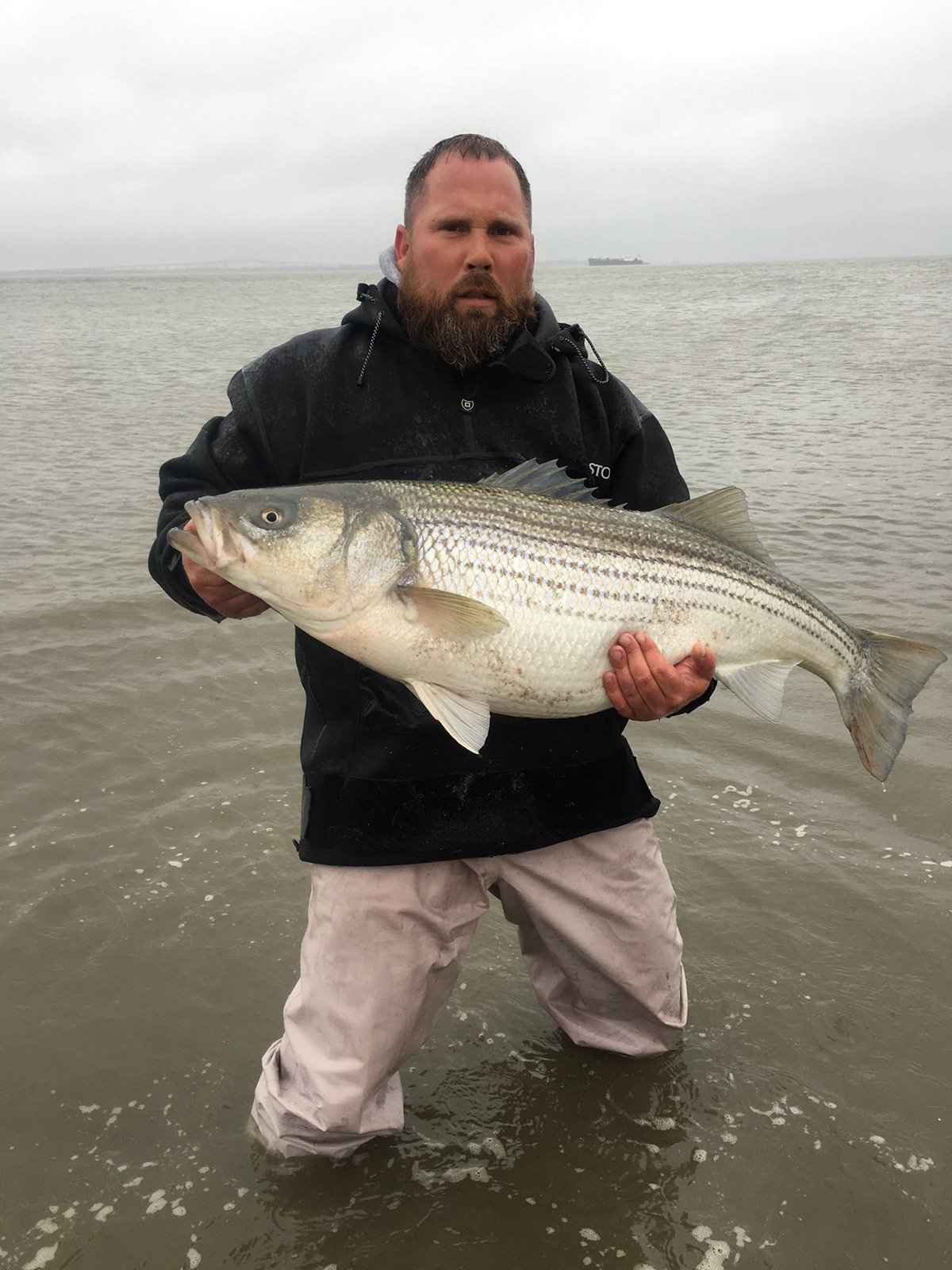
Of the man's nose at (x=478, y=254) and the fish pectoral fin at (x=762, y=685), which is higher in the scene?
the man's nose at (x=478, y=254)

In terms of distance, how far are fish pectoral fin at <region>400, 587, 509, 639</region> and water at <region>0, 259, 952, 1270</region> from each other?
1871 mm

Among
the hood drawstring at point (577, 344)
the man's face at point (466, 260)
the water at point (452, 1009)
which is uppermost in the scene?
the man's face at point (466, 260)

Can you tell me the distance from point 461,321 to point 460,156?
0.58 m

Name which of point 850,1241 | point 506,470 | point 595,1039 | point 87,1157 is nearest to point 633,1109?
point 595,1039

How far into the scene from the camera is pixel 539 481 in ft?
10.8

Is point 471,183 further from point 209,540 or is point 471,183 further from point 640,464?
point 209,540

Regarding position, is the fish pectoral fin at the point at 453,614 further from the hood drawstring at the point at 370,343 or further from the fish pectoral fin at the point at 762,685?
the fish pectoral fin at the point at 762,685

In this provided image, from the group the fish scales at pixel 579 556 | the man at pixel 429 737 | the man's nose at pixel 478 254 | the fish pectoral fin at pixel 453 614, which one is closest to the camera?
the fish pectoral fin at pixel 453 614

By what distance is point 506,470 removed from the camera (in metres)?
3.37

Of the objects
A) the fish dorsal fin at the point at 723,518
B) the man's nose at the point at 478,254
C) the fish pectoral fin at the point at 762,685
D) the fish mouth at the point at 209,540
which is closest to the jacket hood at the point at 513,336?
the man's nose at the point at 478,254

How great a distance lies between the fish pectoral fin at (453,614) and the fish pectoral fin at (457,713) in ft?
0.62

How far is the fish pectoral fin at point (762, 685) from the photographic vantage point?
362 centimetres

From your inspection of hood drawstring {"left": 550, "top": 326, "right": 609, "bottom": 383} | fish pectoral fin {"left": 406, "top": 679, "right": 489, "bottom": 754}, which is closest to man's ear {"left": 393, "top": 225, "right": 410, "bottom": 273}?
hood drawstring {"left": 550, "top": 326, "right": 609, "bottom": 383}

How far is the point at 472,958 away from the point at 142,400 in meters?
18.7
